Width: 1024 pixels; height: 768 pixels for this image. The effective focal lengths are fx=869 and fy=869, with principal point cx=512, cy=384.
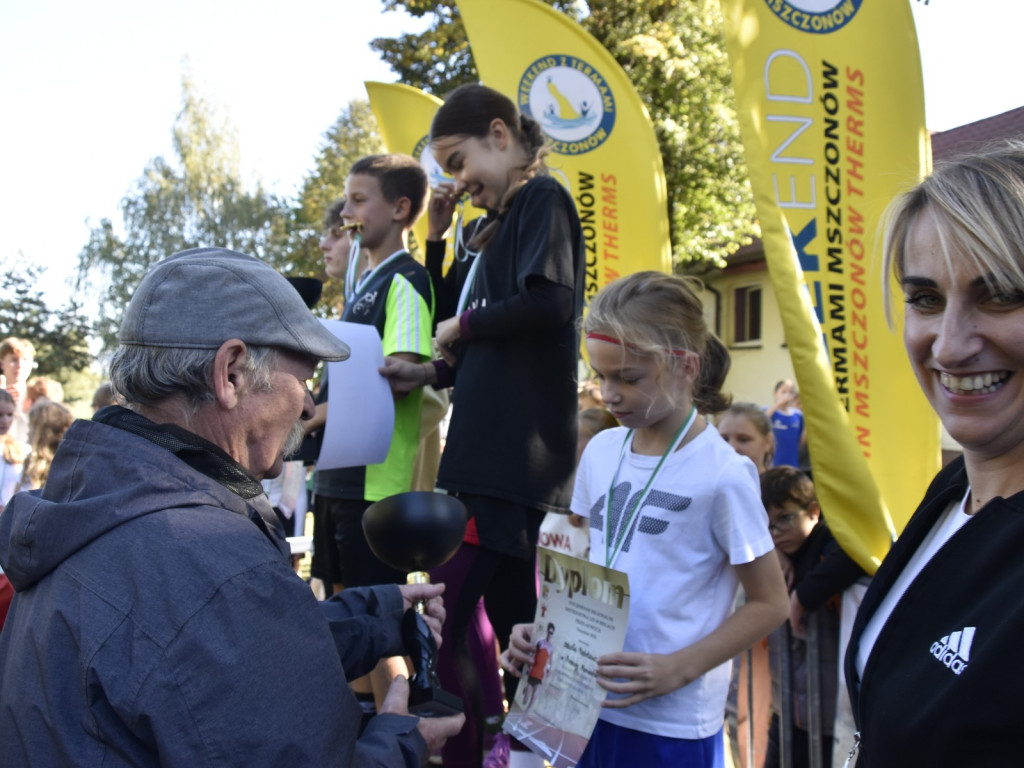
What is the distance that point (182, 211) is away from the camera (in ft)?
123

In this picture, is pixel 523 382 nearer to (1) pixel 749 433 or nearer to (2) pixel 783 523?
(2) pixel 783 523

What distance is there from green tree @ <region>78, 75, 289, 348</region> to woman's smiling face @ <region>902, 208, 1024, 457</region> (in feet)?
124

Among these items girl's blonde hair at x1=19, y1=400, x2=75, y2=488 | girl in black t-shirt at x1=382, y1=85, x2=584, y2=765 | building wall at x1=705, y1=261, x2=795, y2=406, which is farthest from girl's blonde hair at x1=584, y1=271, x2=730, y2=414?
building wall at x1=705, y1=261, x2=795, y2=406

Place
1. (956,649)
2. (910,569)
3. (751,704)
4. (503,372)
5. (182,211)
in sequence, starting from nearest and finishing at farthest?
(956,649) < (910,569) < (503,372) < (751,704) < (182,211)

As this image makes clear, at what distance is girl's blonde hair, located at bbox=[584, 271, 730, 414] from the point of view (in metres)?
2.30

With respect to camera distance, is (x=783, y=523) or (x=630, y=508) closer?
(x=630, y=508)

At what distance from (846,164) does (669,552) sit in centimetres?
192

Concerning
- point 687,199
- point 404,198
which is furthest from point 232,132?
point 404,198

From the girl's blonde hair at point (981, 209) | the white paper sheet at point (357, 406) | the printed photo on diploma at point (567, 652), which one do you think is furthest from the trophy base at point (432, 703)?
the white paper sheet at point (357, 406)

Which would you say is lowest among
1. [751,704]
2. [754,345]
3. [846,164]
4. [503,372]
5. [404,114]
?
[751,704]

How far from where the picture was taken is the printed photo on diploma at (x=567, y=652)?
1.95m

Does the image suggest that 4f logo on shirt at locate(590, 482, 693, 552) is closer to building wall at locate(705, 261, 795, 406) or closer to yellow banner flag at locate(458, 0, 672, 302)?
yellow banner flag at locate(458, 0, 672, 302)

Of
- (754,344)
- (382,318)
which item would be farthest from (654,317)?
(754,344)

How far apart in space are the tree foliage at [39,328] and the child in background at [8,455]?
24.6m
